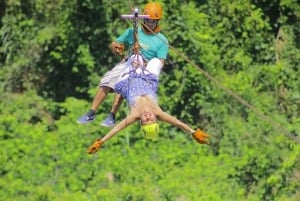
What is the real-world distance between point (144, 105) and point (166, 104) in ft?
16.1

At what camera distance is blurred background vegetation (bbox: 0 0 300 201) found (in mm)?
9977

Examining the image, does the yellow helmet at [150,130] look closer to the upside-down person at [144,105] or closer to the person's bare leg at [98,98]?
the upside-down person at [144,105]

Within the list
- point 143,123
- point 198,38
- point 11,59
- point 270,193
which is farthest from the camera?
point 11,59

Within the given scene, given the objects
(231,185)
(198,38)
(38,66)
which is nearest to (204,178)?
(231,185)

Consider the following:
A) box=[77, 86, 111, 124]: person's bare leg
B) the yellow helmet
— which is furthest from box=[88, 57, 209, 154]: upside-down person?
box=[77, 86, 111, 124]: person's bare leg

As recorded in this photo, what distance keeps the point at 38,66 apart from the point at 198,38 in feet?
7.71

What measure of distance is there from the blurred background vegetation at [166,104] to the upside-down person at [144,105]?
3127mm

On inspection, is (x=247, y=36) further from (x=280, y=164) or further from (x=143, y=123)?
(x=143, y=123)

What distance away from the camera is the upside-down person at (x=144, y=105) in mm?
6297

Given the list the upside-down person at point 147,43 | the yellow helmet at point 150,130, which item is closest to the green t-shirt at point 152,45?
the upside-down person at point 147,43

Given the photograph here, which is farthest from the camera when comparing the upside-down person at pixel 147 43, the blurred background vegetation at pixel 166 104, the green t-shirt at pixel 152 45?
the blurred background vegetation at pixel 166 104

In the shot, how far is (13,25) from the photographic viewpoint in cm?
1202

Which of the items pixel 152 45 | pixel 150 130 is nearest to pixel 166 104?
pixel 152 45

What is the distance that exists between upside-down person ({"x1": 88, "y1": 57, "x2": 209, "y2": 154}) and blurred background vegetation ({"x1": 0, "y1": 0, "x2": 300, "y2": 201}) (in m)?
3.13
